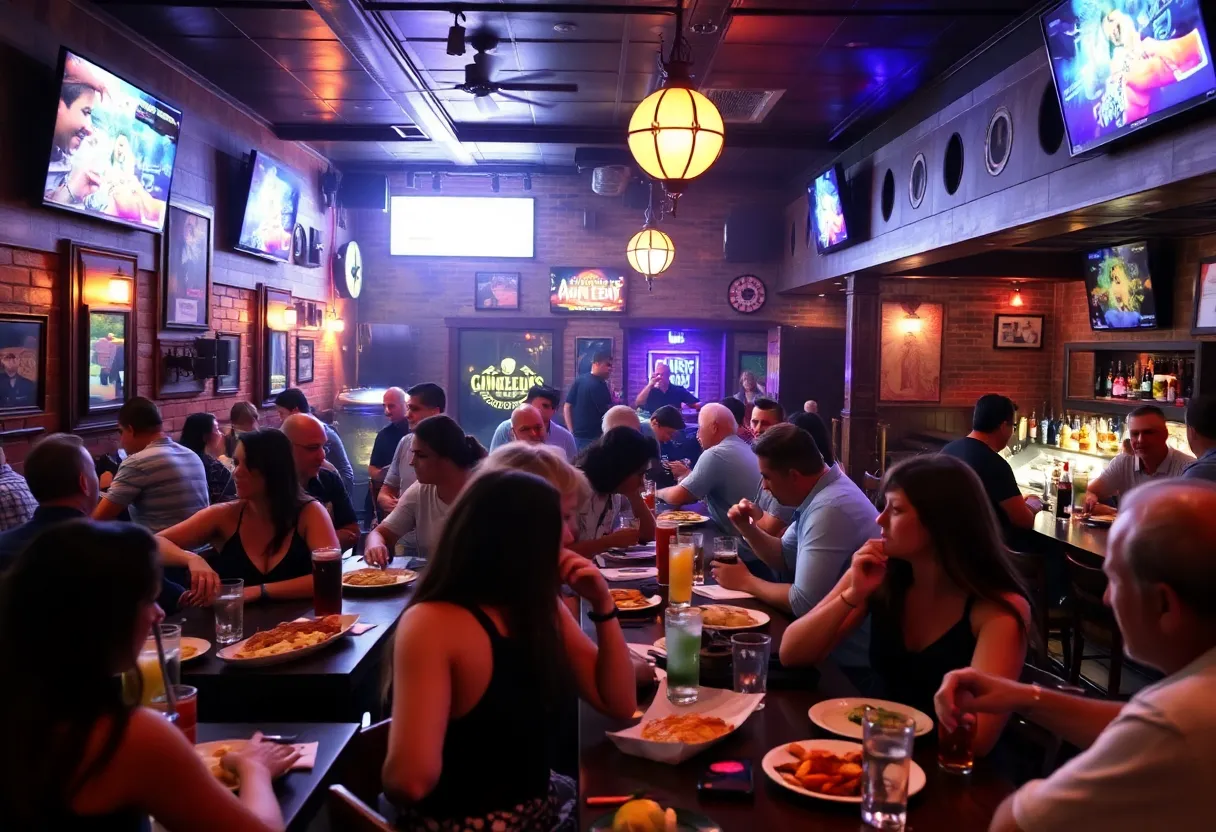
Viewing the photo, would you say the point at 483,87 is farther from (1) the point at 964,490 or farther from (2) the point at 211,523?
(1) the point at 964,490

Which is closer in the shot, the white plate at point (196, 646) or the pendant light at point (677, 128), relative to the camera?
the white plate at point (196, 646)

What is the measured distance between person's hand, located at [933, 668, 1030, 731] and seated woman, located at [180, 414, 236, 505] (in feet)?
14.7

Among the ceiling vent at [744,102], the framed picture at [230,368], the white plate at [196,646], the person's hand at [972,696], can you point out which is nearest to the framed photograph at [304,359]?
the framed picture at [230,368]

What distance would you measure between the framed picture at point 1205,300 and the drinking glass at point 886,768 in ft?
19.8

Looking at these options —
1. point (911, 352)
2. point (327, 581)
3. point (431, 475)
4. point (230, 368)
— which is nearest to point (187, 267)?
point (230, 368)

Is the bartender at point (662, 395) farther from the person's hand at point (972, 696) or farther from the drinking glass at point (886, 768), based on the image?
the drinking glass at point (886, 768)

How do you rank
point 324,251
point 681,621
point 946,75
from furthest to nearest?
point 324,251 → point 946,75 → point 681,621

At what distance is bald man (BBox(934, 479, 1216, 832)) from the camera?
1198 millimetres

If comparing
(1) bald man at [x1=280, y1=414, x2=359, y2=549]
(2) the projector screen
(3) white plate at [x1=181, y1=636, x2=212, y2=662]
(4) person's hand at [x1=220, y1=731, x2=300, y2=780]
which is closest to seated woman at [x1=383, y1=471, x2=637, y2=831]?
(4) person's hand at [x1=220, y1=731, x2=300, y2=780]

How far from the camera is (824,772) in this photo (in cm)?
172

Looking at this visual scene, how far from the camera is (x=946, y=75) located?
601 cm

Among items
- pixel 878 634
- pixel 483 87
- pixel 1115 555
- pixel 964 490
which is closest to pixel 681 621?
pixel 878 634

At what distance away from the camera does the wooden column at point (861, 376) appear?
7.87 m

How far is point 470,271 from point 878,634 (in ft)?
29.5
